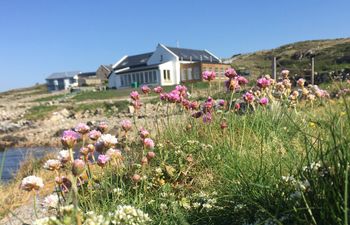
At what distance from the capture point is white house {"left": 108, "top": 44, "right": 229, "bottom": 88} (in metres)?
48.2

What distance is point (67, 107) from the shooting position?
104 ft

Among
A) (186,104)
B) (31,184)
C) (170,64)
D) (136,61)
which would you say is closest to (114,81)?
(136,61)

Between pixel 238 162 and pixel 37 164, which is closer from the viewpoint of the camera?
pixel 238 162

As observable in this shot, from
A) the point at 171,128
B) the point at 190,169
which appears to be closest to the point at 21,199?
the point at 171,128

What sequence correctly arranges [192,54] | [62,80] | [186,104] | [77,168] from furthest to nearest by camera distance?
[62,80] → [192,54] → [186,104] → [77,168]

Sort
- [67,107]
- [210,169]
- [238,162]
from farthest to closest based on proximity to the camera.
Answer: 1. [67,107]
2. [210,169]
3. [238,162]

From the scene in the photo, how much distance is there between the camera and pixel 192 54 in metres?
54.3

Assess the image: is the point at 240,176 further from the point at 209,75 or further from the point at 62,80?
the point at 62,80

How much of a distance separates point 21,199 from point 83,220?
3787 millimetres

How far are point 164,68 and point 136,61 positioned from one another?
9037 millimetres

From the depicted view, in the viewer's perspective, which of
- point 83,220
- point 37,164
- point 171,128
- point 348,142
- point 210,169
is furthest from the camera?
point 37,164

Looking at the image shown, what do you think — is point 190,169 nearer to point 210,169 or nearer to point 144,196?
point 210,169

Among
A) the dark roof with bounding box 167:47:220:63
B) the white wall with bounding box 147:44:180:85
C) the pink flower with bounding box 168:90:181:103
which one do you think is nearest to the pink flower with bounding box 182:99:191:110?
the pink flower with bounding box 168:90:181:103

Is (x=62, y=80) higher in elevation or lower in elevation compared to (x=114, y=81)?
higher
